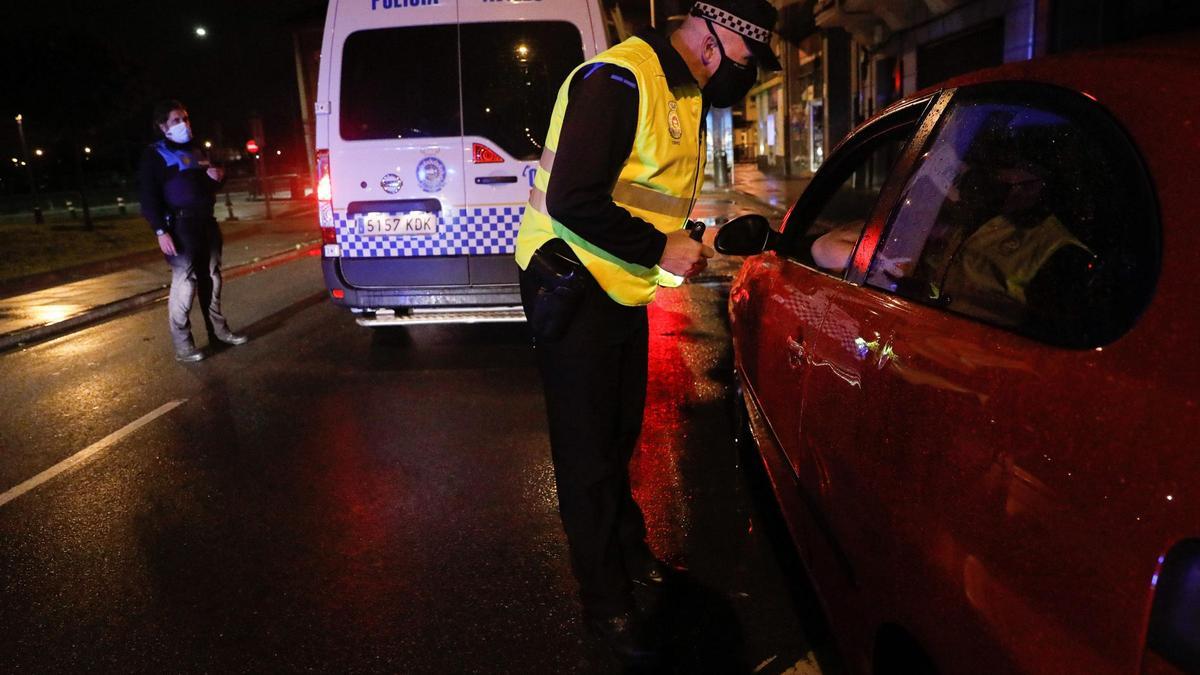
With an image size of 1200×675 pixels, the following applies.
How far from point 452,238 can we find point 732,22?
369 cm

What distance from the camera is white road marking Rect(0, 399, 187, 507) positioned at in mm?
4242

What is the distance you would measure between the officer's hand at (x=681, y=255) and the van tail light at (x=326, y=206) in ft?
13.0

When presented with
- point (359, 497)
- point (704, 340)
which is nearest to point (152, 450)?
point (359, 497)

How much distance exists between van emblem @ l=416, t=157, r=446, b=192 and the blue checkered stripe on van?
0.60 ft

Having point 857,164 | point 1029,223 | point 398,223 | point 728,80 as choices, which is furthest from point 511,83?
point 1029,223

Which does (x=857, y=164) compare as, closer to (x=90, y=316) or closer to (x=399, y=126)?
(x=399, y=126)

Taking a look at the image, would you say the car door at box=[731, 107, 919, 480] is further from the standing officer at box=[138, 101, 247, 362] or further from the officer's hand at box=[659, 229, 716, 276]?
the standing officer at box=[138, 101, 247, 362]

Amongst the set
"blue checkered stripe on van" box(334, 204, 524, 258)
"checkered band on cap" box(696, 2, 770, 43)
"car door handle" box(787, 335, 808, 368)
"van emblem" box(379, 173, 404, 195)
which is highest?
"checkered band on cap" box(696, 2, 770, 43)

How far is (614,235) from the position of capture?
2256 mm

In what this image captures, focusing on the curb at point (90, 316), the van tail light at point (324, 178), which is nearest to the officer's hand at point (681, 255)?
the van tail light at point (324, 178)

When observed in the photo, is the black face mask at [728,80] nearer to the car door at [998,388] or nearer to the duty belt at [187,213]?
the car door at [998,388]

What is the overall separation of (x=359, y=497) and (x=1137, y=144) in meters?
3.37

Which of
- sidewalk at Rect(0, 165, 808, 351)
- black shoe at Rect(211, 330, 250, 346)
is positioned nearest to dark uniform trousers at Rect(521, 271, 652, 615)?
black shoe at Rect(211, 330, 250, 346)

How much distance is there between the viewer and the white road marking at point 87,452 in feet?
13.9
